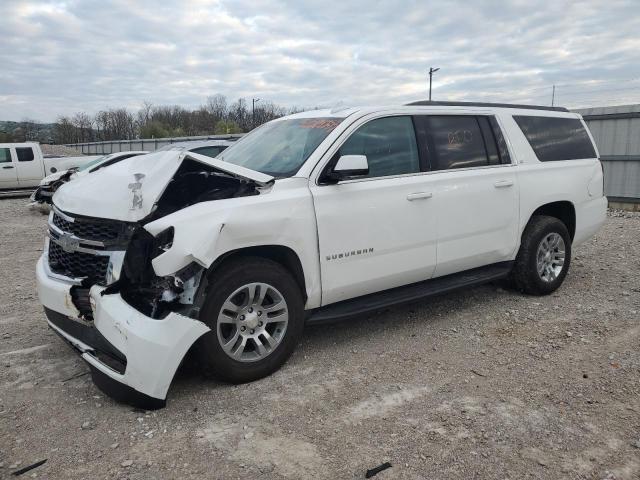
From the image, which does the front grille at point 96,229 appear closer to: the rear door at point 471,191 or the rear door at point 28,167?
the rear door at point 471,191

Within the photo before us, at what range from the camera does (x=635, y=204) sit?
38.3 ft

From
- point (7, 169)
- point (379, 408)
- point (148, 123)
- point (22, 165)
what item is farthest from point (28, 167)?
point (148, 123)

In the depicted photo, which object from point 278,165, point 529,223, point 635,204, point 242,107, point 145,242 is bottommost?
point 635,204

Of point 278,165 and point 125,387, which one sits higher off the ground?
point 278,165

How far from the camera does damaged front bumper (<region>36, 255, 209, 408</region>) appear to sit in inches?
120

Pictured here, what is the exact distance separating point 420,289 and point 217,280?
1.92 m

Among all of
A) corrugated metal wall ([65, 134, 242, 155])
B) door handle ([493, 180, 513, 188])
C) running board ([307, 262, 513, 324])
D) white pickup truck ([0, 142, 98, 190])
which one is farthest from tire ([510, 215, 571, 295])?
corrugated metal wall ([65, 134, 242, 155])

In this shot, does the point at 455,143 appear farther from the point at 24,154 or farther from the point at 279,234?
the point at 24,154

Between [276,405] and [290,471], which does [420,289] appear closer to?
[276,405]

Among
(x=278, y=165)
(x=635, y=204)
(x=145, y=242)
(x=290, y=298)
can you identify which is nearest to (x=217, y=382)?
(x=290, y=298)

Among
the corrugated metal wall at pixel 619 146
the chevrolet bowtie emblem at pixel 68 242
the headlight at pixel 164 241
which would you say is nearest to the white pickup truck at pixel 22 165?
the corrugated metal wall at pixel 619 146

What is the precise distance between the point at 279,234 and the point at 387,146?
1326 mm

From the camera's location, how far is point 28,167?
1905 centimetres

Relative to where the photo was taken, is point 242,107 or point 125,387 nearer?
point 125,387
